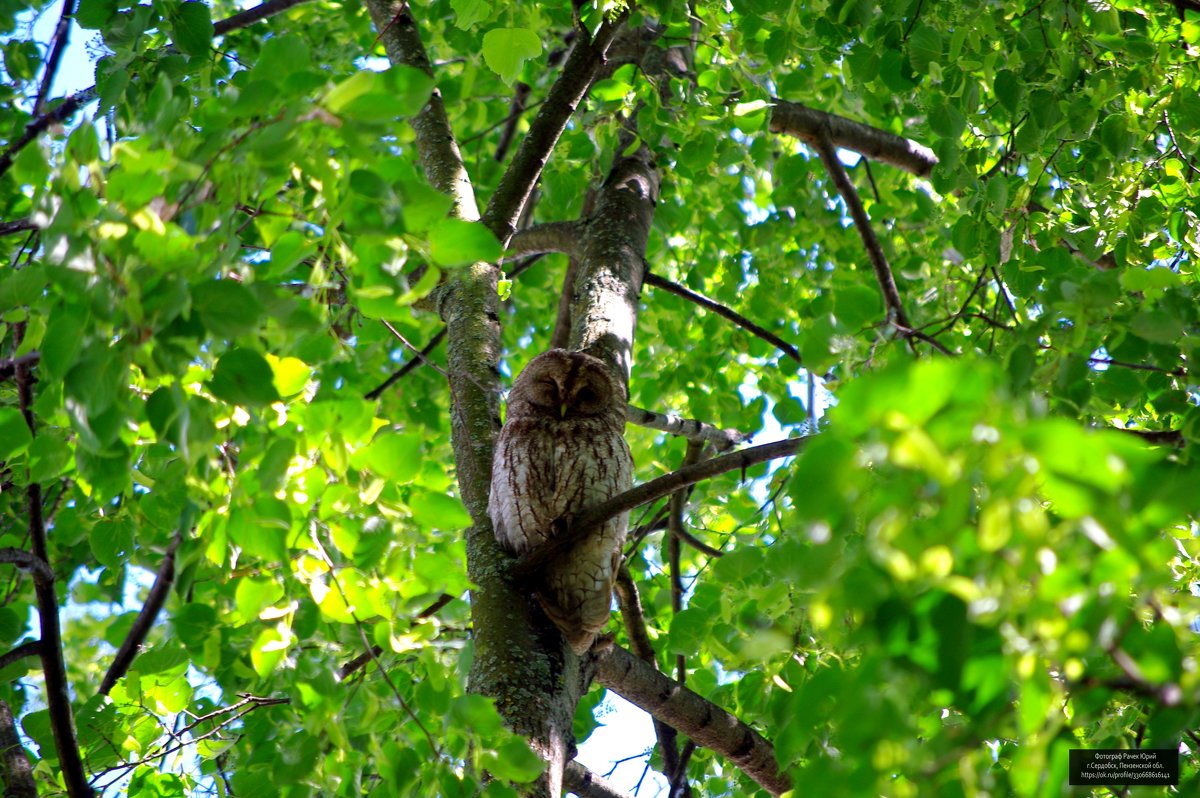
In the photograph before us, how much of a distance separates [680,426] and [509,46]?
1.24m

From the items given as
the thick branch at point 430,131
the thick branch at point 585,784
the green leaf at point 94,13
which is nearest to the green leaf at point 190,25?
the green leaf at point 94,13

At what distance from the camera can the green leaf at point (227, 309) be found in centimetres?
95

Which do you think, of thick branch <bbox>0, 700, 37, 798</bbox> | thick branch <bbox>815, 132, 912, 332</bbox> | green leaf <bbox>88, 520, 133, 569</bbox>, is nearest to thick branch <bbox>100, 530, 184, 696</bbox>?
thick branch <bbox>0, 700, 37, 798</bbox>

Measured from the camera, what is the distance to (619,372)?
2.59m

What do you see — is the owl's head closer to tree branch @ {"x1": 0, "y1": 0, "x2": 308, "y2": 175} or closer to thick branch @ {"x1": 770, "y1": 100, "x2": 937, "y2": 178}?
tree branch @ {"x1": 0, "y1": 0, "x2": 308, "y2": 175}

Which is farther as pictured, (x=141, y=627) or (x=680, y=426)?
(x=680, y=426)

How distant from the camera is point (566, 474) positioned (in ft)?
7.96

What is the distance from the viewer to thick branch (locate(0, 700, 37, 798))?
208cm

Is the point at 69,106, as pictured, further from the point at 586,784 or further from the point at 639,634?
the point at 586,784

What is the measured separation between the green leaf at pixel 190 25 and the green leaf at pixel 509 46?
66 centimetres

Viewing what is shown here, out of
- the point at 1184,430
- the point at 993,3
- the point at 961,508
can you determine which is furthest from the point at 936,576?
the point at 993,3

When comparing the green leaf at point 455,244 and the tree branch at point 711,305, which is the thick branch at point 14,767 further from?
the tree branch at point 711,305

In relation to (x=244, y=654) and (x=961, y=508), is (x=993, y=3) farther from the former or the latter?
(x=244, y=654)

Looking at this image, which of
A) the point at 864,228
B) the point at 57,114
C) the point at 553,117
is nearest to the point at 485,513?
Answer: the point at 553,117
